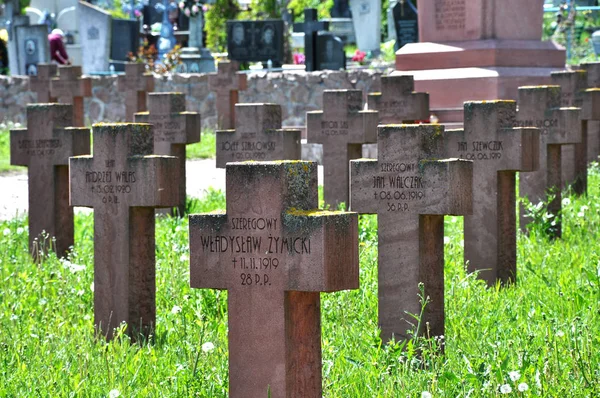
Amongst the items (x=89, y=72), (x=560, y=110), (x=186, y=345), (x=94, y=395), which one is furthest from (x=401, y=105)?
(x=89, y=72)

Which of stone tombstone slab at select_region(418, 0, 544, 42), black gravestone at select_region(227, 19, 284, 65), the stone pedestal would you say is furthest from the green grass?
black gravestone at select_region(227, 19, 284, 65)

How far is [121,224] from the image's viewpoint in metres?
6.12

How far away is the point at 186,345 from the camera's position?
5.41 metres

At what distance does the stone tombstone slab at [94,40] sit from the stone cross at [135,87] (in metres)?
7.60

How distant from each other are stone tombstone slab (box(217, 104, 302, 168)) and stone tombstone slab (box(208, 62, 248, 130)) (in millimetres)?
9038

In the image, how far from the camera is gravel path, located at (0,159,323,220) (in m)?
12.6

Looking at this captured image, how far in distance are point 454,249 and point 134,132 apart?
2.91m

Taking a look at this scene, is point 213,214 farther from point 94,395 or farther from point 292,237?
point 94,395

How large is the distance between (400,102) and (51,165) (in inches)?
157

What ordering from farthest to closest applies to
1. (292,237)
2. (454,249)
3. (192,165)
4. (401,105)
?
(192,165) → (401,105) → (454,249) → (292,237)

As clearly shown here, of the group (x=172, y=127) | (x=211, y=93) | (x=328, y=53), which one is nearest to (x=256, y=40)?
(x=328, y=53)

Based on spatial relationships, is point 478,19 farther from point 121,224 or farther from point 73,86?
point 121,224

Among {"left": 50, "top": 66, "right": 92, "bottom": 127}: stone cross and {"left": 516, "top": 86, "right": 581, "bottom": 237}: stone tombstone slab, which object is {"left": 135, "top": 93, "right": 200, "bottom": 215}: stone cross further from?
{"left": 50, "top": 66, "right": 92, "bottom": 127}: stone cross

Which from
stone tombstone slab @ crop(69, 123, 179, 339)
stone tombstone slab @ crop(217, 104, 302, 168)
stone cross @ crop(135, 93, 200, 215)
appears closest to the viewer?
stone tombstone slab @ crop(69, 123, 179, 339)
